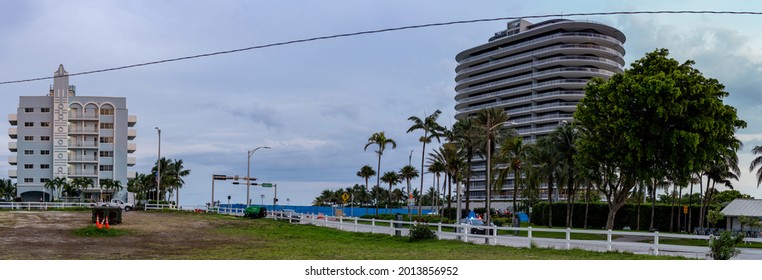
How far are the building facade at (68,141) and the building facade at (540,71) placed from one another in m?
66.8

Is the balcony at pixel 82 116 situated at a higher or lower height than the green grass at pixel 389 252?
higher

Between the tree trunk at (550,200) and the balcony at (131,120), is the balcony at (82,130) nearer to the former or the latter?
the balcony at (131,120)

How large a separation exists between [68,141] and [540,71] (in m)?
92.1

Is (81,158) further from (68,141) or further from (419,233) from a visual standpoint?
(419,233)

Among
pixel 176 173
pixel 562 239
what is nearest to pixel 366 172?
pixel 176 173

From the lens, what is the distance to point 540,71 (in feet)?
518

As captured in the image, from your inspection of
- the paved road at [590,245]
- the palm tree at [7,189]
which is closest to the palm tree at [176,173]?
the palm tree at [7,189]

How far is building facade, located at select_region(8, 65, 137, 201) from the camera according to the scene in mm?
109188

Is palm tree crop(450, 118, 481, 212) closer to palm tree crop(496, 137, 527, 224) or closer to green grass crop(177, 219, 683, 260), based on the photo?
palm tree crop(496, 137, 527, 224)

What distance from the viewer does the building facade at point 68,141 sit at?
4299 inches

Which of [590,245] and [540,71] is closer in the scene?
[590,245]

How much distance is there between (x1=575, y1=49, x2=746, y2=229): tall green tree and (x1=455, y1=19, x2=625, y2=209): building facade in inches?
3595

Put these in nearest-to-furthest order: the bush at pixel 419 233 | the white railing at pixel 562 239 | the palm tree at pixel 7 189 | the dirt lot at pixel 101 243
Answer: the dirt lot at pixel 101 243, the white railing at pixel 562 239, the bush at pixel 419 233, the palm tree at pixel 7 189

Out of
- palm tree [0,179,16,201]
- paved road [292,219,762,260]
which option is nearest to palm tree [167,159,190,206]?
palm tree [0,179,16,201]
